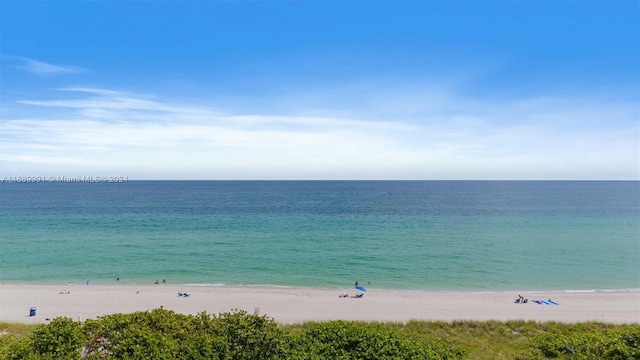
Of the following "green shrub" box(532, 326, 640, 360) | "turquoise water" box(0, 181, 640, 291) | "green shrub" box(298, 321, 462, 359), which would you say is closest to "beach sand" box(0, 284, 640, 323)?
"turquoise water" box(0, 181, 640, 291)

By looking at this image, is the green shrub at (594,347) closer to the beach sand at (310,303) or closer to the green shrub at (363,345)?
the green shrub at (363,345)

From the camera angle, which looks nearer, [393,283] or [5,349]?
[5,349]

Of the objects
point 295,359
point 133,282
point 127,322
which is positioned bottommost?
point 133,282

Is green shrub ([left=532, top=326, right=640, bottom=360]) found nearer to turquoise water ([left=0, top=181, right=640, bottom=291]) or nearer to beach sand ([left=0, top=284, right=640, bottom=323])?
beach sand ([left=0, top=284, right=640, bottom=323])

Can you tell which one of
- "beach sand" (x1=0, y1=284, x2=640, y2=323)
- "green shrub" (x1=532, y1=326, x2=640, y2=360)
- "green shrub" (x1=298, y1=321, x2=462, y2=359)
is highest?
"green shrub" (x1=298, y1=321, x2=462, y2=359)

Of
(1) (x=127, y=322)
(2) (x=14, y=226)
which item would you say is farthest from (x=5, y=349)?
(2) (x=14, y=226)

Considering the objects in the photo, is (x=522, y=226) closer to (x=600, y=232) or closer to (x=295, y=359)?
(x=600, y=232)

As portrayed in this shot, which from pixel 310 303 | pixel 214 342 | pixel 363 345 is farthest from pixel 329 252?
pixel 214 342

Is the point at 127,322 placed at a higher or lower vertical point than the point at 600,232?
higher

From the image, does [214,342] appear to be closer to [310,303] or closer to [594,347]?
[594,347]
